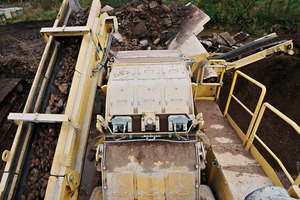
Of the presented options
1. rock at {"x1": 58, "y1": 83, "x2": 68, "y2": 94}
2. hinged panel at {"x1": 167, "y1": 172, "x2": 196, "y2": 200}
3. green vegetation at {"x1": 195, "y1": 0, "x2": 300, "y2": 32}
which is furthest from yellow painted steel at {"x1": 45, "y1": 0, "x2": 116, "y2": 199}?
green vegetation at {"x1": 195, "y1": 0, "x2": 300, "y2": 32}

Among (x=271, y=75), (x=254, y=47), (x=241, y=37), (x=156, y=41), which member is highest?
(x=241, y=37)

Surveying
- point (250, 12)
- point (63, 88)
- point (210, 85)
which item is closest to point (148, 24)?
point (210, 85)

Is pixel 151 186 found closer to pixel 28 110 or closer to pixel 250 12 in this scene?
pixel 28 110

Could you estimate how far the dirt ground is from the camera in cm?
669

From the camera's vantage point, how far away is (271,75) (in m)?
8.77

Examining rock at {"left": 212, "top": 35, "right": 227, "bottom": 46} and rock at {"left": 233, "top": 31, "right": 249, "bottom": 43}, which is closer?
rock at {"left": 212, "top": 35, "right": 227, "bottom": 46}

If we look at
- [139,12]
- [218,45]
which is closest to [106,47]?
[139,12]

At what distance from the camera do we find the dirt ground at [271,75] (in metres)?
6.69

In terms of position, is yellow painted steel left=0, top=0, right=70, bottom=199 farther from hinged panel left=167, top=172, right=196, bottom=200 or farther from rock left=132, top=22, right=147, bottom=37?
rock left=132, top=22, right=147, bottom=37

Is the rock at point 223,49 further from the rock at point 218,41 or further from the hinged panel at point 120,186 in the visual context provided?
the hinged panel at point 120,186

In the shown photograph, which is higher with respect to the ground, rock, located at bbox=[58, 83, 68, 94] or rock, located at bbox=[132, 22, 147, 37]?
rock, located at bbox=[132, 22, 147, 37]

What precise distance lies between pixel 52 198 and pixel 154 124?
1463 mm

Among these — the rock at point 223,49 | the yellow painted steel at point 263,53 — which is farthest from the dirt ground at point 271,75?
the yellow painted steel at point 263,53

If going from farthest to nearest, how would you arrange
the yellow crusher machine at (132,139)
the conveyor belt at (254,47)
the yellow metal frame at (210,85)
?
the conveyor belt at (254,47)
the yellow metal frame at (210,85)
the yellow crusher machine at (132,139)
